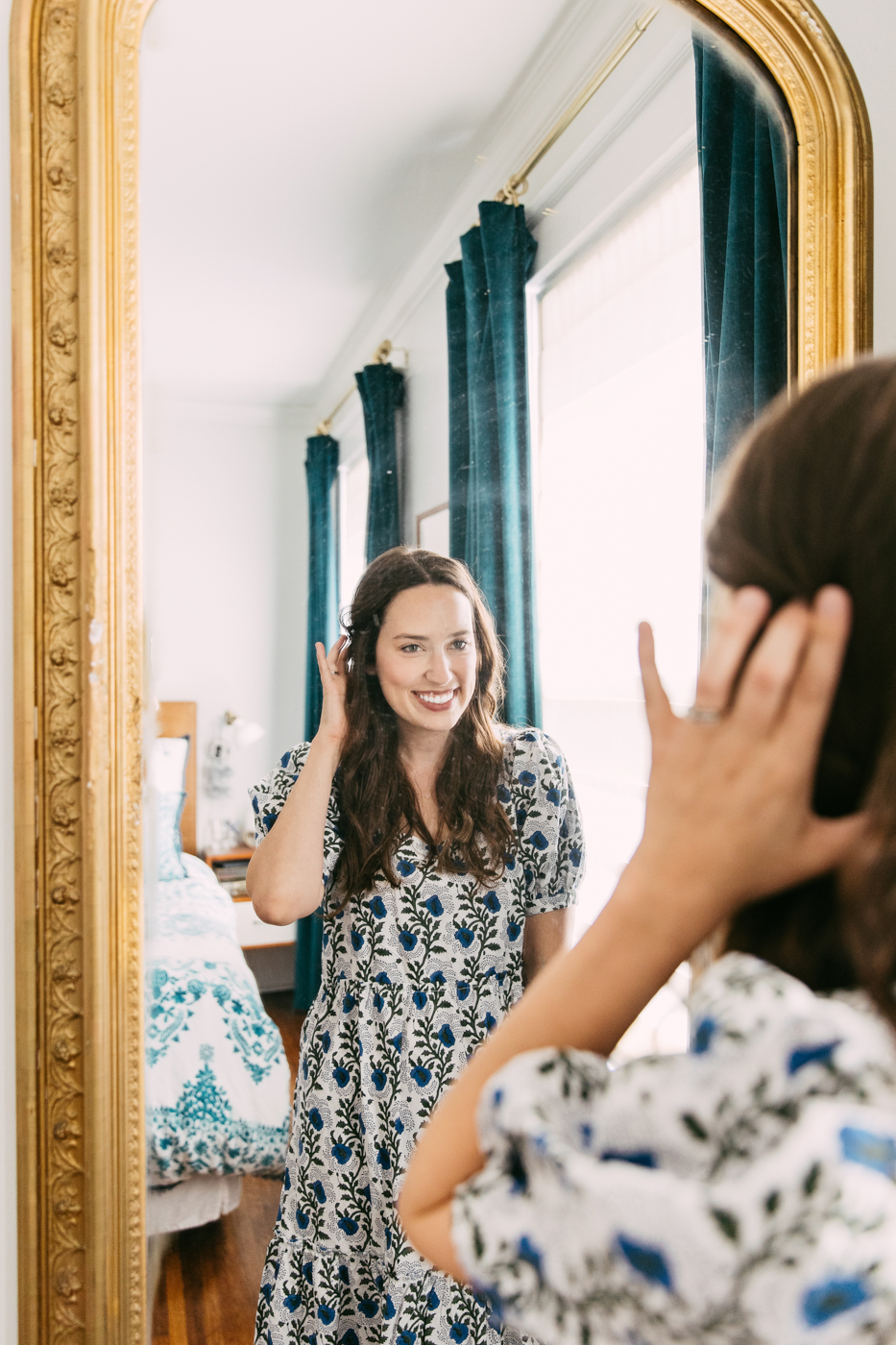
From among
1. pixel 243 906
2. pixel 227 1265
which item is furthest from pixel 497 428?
pixel 227 1265

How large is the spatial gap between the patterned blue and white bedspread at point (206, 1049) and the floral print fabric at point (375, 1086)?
0.12 feet

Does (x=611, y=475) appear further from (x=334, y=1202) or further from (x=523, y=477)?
(x=334, y=1202)

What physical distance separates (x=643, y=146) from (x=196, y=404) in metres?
0.62

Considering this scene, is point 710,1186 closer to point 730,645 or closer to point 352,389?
point 730,645

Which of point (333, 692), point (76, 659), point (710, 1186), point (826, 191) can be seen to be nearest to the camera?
point (710, 1186)

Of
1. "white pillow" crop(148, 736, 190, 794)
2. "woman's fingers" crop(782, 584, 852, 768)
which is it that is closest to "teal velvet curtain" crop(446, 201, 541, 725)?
"white pillow" crop(148, 736, 190, 794)

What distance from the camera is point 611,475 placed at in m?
1.12

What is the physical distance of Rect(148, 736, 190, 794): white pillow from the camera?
97 centimetres

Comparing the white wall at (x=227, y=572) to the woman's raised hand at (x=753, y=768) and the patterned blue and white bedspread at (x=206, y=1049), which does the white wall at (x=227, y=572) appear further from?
the woman's raised hand at (x=753, y=768)

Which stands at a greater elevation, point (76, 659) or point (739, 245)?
point (739, 245)

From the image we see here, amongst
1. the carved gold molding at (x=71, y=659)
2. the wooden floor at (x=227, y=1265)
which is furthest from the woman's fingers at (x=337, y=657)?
the wooden floor at (x=227, y=1265)

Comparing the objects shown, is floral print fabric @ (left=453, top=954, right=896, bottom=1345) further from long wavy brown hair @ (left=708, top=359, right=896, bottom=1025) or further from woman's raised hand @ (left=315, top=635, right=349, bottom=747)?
woman's raised hand @ (left=315, top=635, right=349, bottom=747)

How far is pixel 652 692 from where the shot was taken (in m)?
0.60

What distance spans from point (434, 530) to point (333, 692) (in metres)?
0.21
